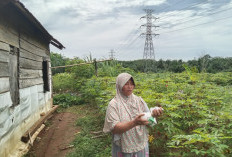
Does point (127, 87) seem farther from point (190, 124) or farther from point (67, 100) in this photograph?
point (67, 100)

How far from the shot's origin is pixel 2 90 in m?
3.71

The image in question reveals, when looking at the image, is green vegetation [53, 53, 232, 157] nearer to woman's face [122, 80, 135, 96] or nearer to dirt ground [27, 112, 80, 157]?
dirt ground [27, 112, 80, 157]

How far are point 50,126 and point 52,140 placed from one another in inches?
58.6

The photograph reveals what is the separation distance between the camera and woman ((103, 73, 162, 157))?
217 cm

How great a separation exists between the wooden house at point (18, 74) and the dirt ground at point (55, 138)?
1.73ft

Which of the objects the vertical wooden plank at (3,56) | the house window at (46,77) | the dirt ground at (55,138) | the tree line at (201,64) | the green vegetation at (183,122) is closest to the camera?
the green vegetation at (183,122)

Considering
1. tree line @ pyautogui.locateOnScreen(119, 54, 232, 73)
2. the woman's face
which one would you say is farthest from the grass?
tree line @ pyautogui.locateOnScreen(119, 54, 232, 73)

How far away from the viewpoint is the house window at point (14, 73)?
4.46 meters

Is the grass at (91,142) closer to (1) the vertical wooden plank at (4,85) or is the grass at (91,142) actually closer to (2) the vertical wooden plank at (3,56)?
(1) the vertical wooden plank at (4,85)

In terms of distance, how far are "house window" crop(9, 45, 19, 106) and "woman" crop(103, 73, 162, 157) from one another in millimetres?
3149

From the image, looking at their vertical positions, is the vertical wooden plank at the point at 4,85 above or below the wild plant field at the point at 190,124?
above

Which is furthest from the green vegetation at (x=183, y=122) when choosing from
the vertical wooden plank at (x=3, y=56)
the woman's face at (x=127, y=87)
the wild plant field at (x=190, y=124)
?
the vertical wooden plank at (x=3, y=56)

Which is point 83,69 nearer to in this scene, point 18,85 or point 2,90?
point 18,85

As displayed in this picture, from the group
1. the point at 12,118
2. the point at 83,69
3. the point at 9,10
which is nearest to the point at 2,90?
the point at 12,118
